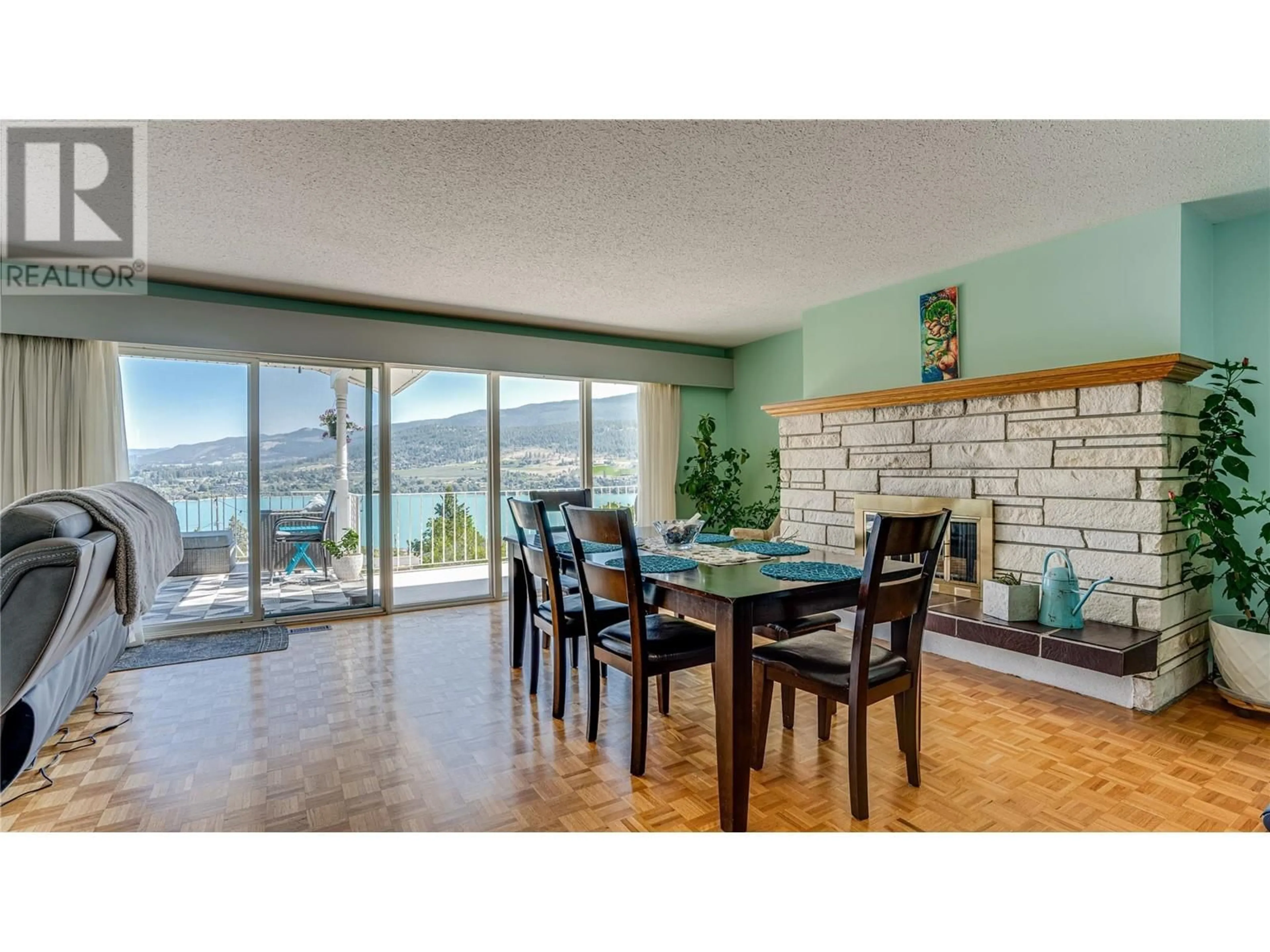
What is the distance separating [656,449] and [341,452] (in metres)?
2.80

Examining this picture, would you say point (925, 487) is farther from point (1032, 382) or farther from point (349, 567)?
point (349, 567)

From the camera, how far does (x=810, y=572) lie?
202 centimetres

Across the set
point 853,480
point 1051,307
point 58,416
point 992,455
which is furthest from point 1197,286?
point 58,416

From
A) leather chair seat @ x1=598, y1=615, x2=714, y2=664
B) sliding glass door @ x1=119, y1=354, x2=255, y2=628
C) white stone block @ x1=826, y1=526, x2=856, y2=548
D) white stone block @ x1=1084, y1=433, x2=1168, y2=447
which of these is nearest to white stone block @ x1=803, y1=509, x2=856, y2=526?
white stone block @ x1=826, y1=526, x2=856, y2=548

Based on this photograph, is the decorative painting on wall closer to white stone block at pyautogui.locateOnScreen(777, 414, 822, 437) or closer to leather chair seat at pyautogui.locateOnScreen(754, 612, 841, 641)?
white stone block at pyautogui.locateOnScreen(777, 414, 822, 437)

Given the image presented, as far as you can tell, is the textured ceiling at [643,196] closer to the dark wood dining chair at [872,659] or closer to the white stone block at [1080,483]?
the white stone block at [1080,483]

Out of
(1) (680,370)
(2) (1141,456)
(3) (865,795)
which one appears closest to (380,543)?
(1) (680,370)

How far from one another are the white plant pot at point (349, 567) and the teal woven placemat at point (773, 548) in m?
3.23

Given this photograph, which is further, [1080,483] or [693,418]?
[693,418]

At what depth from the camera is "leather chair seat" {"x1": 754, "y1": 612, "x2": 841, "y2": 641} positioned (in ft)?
8.21

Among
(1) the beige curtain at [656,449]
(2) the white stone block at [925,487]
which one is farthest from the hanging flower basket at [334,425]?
(2) the white stone block at [925,487]

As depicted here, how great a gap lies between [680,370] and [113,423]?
437 cm

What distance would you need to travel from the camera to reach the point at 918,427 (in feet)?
12.5
